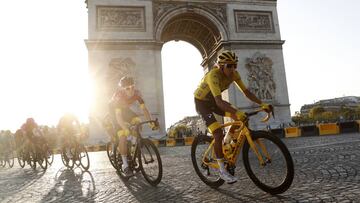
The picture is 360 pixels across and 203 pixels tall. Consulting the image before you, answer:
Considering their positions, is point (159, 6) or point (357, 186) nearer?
point (357, 186)

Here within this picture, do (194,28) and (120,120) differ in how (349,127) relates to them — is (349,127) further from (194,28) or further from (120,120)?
(120,120)

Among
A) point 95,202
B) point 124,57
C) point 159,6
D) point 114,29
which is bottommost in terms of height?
point 95,202

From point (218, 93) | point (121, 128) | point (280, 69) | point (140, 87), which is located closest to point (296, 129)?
point (280, 69)

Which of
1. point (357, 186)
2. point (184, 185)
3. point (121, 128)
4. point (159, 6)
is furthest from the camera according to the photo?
point (159, 6)

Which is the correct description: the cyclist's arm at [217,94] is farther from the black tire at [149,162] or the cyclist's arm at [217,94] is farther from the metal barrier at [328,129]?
the metal barrier at [328,129]

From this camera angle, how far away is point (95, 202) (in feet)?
12.7

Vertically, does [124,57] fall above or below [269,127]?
above

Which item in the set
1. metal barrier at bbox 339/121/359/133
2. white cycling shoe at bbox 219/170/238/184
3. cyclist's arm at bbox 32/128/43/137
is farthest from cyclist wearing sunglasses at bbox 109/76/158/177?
metal barrier at bbox 339/121/359/133

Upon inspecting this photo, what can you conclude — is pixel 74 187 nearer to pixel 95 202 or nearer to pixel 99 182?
pixel 99 182

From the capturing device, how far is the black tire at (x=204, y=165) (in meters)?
4.18

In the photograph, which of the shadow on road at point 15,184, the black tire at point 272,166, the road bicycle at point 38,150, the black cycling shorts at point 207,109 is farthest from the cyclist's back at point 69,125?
the black tire at point 272,166

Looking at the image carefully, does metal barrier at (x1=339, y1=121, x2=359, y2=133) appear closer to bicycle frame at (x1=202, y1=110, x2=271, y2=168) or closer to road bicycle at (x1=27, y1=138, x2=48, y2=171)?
road bicycle at (x1=27, y1=138, x2=48, y2=171)

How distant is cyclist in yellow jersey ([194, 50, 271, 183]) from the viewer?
3719mm

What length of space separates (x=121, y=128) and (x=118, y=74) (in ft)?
48.4
